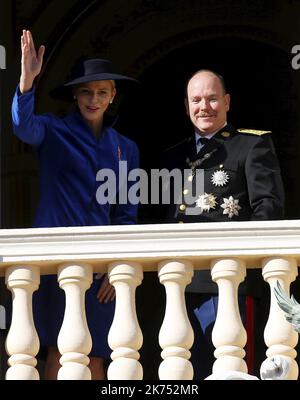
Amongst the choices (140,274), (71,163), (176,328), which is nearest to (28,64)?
(71,163)

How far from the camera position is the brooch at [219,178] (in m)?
8.83

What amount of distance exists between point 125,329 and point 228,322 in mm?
367

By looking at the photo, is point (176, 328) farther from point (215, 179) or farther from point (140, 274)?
point (215, 179)

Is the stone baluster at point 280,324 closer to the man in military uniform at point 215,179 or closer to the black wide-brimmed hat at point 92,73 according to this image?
the man in military uniform at point 215,179

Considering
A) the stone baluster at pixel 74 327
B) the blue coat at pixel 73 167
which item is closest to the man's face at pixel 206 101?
the blue coat at pixel 73 167

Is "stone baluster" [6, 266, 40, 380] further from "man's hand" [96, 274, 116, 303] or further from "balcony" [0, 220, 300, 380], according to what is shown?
"man's hand" [96, 274, 116, 303]

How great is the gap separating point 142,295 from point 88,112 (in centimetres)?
201

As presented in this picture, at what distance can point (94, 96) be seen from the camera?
352 inches

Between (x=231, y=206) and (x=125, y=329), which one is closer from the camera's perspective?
(x=125, y=329)

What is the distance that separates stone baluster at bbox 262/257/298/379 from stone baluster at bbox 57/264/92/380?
65cm

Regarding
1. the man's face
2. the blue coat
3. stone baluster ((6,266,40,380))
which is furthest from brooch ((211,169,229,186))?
stone baluster ((6,266,40,380))

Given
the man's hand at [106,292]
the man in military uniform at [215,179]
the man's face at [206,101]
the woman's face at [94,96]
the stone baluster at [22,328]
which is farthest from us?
the woman's face at [94,96]

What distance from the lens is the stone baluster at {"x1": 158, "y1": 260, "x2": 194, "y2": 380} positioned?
782 centimetres

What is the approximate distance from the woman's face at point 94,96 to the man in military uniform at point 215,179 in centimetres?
33
